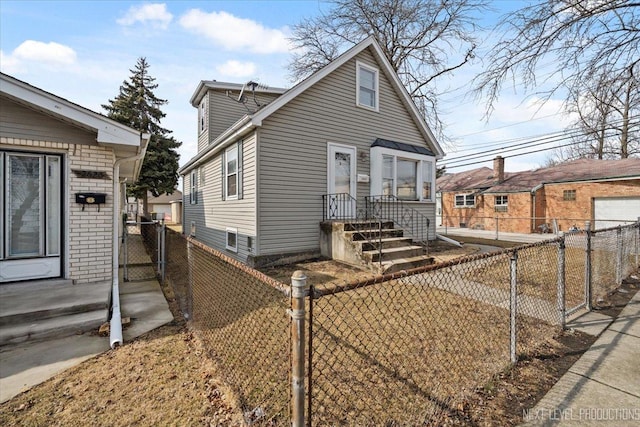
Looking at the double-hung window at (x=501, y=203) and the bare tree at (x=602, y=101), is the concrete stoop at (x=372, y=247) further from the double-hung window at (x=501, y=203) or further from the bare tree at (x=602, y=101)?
the double-hung window at (x=501, y=203)

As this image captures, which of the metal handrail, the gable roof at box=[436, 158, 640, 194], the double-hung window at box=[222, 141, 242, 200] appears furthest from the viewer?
the gable roof at box=[436, 158, 640, 194]

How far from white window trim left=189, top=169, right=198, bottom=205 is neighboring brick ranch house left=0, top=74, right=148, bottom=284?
8.31m

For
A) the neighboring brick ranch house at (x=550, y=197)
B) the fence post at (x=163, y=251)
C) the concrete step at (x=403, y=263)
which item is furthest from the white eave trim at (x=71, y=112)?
the neighboring brick ranch house at (x=550, y=197)

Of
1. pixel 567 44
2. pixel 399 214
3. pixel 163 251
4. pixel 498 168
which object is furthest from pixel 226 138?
pixel 498 168

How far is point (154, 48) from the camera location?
756cm

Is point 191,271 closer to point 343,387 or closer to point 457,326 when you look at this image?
point 343,387

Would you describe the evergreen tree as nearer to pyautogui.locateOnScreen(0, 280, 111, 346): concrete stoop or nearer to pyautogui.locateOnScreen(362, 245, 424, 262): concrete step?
pyautogui.locateOnScreen(0, 280, 111, 346): concrete stoop

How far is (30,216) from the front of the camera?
188 inches

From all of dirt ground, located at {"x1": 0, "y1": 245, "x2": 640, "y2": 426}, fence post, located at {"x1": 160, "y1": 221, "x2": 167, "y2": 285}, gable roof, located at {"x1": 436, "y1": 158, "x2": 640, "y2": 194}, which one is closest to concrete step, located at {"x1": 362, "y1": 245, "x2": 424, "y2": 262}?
dirt ground, located at {"x1": 0, "y1": 245, "x2": 640, "y2": 426}

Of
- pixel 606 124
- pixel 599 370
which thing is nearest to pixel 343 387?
pixel 599 370

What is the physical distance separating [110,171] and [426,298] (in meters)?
5.91

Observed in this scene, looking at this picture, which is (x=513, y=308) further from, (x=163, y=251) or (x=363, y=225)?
(x=163, y=251)

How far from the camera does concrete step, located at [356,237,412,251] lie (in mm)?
7148

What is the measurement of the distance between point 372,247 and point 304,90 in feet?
15.5
